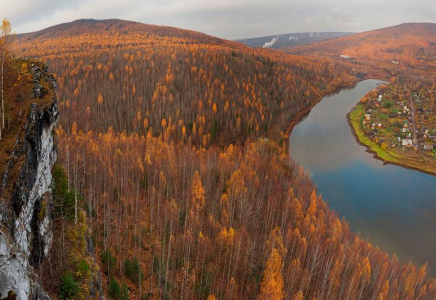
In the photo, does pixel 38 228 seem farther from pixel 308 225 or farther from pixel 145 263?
pixel 308 225

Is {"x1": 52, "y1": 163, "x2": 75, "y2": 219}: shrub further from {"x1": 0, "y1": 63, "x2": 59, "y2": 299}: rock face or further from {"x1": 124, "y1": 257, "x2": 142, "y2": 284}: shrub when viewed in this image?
{"x1": 124, "y1": 257, "x2": 142, "y2": 284}: shrub

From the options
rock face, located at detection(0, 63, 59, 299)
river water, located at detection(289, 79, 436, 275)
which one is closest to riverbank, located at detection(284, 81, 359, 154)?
river water, located at detection(289, 79, 436, 275)

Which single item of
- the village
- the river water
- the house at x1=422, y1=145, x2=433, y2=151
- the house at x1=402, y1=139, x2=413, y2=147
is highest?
the village

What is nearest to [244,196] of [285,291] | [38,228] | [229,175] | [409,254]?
[229,175]

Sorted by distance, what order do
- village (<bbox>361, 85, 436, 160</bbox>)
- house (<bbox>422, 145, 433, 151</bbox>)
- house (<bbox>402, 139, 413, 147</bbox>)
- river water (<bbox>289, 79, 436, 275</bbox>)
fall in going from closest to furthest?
river water (<bbox>289, 79, 436, 275</bbox>) < house (<bbox>422, 145, 433, 151</bbox>) < village (<bbox>361, 85, 436, 160</bbox>) < house (<bbox>402, 139, 413, 147</bbox>)

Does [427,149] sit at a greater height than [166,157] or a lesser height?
lesser

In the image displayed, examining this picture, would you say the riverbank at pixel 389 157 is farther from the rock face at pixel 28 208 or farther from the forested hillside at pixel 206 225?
the rock face at pixel 28 208

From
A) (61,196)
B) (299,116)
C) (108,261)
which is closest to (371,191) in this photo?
(299,116)

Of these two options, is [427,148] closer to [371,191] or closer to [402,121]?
[402,121]
